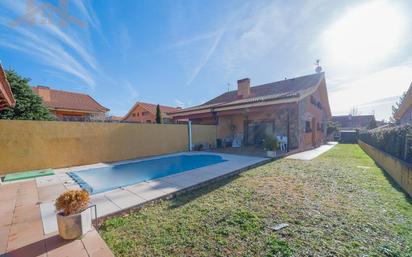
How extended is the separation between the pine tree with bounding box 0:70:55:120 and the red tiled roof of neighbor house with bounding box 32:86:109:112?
497cm

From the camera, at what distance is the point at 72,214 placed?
2693 millimetres

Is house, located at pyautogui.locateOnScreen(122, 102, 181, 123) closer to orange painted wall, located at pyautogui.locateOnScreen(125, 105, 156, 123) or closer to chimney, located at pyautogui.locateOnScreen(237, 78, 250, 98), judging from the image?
orange painted wall, located at pyautogui.locateOnScreen(125, 105, 156, 123)

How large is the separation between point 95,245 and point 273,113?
43.5ft

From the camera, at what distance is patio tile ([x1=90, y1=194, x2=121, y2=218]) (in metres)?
3.54

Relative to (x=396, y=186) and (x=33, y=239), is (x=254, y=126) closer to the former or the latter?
(x=396, y=186)

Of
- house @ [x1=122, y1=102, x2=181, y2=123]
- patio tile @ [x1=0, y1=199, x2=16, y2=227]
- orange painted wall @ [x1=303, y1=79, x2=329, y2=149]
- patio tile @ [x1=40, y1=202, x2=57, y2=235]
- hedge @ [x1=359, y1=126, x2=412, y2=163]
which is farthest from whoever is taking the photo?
house @ [x1=122, y1=102, x2=181, y2=123]

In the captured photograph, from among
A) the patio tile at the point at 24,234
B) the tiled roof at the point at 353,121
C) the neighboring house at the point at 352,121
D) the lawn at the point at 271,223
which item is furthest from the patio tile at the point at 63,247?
the tiled roof at the point at 353,121

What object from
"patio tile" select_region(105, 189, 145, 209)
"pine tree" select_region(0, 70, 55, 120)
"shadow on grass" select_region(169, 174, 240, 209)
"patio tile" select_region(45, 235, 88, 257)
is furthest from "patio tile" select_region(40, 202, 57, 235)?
"pine tree" select_region(0, 70, 55, 120)

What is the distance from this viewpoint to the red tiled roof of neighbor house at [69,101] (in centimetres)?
1591

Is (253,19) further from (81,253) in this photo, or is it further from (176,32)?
(81,253)

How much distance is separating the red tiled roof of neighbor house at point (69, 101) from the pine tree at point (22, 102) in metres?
4.97

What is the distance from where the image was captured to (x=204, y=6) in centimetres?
790

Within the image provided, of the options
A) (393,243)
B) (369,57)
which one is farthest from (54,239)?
(369,57)

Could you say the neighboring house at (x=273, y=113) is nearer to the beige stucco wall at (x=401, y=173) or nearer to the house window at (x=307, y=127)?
the house window at (x=307, y=127)
